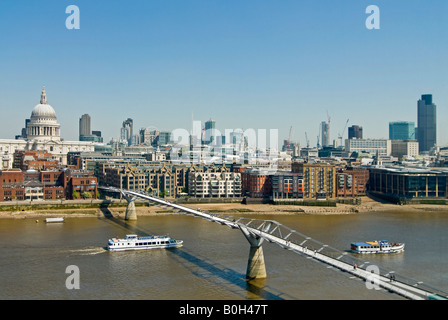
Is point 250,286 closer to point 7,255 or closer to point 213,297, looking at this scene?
point 213,297

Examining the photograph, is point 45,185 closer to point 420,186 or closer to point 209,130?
point 420,186

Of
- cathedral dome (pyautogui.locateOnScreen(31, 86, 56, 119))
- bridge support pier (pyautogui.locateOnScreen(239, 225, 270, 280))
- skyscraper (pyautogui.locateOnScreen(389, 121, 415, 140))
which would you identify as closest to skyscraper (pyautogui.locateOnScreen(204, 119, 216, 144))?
skyscraper (pyautogui.locateOnScreen(389, 121, 415, 140))

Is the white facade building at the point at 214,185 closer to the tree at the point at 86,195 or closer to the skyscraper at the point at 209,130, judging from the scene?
the tree at the point at 86,195

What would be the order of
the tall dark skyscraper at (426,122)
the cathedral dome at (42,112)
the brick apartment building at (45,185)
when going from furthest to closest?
1. the tall dark skyscraper at (426,122)
2. the cathedral dome at (42,112)
3. the brick apartment building at (45,185)

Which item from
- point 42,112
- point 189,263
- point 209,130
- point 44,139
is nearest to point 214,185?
point 189,263

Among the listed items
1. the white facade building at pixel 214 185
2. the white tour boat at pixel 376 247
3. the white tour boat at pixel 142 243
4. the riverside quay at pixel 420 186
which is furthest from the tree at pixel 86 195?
the riverside quay at pixel 420 186

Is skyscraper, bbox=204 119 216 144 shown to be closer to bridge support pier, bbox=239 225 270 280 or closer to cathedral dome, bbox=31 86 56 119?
cathedral dome, bbox=31 86 56 119

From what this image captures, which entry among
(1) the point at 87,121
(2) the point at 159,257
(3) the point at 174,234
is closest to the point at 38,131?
(3) the point at 174,234
